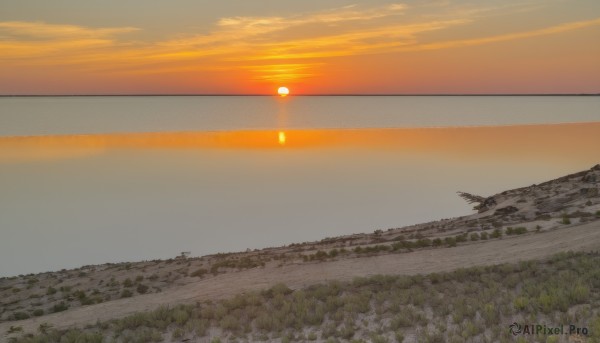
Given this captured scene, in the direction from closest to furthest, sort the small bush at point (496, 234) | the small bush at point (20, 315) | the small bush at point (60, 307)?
the small bush at point (20, 315)
the small bush at point (60, 307)
the small bush at point (496, 234)

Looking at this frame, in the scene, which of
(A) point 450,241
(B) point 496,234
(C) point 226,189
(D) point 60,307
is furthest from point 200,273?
(C) point 226,189

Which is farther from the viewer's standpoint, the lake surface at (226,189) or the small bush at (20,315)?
the lake surface at (226,189)

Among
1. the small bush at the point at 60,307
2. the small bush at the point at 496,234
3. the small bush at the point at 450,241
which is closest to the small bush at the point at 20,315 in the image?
the small bush at the point at 60,307

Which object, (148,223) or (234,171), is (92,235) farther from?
(234,171)

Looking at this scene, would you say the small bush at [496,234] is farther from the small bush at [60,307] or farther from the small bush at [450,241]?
the small bush at [60,307]

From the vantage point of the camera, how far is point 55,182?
45.4m

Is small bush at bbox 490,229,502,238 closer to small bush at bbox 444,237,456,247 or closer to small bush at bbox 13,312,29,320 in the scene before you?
small bush at bbox 444,237,456,247

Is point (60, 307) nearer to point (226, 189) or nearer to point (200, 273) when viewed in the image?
point (200, 273)

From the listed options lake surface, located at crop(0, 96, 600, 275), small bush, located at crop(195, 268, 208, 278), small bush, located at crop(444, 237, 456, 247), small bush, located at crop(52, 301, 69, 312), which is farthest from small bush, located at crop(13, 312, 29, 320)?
small bush, located at crop(444, 237, 456, 247)

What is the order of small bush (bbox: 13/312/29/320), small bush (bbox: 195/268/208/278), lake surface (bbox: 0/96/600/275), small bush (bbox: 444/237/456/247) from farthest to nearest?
lake surface (bbox: 0/96/600/275) → small bush (bbox: 444/237/456/247) → small bush (bbox: 195/268/208/278) → small bush (bbox: 13/312/29/320)

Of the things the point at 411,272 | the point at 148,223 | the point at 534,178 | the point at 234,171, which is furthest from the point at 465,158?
the point at 411,272

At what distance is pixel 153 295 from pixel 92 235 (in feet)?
46.4

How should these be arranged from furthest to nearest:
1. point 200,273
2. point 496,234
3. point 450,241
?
1. point 496,234
2. point 450,241
3. point 200,273

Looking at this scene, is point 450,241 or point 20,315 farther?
point 450,241
